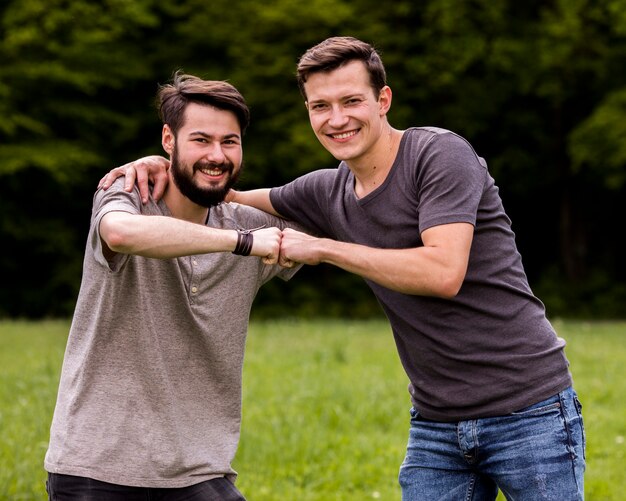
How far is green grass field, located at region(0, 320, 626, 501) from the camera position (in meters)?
6.72

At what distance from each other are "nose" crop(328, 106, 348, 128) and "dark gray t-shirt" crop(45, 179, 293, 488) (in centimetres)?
68

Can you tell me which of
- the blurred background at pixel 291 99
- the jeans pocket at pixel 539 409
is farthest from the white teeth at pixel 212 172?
the blurred background at pixel 291 99

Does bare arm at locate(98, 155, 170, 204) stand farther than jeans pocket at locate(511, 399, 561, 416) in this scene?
Yes

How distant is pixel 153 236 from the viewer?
11.5ft

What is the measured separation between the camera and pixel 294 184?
436cm

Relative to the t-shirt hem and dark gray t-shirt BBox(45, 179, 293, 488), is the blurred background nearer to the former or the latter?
dark gray t-shirt BBox(45, 179, 293, 488)

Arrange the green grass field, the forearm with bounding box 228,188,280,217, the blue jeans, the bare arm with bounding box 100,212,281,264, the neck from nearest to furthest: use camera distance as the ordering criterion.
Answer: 1. the bare arm with bounding box 100,212,281,264
2. the blue jeans
3. the neck
4. the forearm with bounding box 228,188,280,217
5. the green grass field

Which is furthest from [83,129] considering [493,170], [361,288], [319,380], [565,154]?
[319,380]

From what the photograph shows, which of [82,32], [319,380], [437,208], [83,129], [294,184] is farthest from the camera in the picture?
[83,129]

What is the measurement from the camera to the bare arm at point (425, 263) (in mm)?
3549

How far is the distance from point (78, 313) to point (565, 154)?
86.9 feet

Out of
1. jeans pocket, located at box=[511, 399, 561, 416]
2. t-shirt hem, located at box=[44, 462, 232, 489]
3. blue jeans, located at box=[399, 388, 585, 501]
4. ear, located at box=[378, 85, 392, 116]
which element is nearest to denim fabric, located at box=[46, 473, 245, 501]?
t-shirt hem, located at box=[44, 462, 232, 489]

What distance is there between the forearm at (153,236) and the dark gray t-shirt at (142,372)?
0.44 feet

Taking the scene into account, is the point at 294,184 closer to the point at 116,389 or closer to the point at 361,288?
Answer: the point at 116,389
